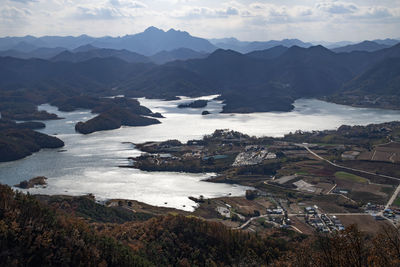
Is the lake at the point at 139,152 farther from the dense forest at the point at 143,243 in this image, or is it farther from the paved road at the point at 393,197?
the paved road at the point at 393,197

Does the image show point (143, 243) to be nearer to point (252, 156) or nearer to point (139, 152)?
point (252, 156)

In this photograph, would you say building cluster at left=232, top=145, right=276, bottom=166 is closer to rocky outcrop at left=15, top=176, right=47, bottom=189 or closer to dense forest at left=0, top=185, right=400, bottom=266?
rocky outcrop at left=15, top=176, right=47, bottom=189

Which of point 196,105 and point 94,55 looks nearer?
point 196,105

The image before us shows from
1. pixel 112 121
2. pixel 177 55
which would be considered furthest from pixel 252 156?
pixel 177 55

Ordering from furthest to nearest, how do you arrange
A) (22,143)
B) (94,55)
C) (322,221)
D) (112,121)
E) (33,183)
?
(94,55), (112,121), (22,143), (33,183), (322,221)

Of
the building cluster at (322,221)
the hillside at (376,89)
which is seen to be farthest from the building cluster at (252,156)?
the hillside at (376,89)

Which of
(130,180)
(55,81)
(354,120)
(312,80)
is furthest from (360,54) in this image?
(130,180)

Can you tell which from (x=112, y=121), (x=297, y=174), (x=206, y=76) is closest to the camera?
(x=297, y=174)

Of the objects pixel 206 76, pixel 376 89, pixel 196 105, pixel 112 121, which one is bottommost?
pixel 112 121

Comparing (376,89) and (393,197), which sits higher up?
(376,89)
